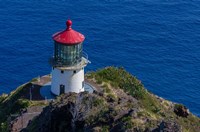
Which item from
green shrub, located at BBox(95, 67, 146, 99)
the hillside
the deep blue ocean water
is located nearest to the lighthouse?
the hillside

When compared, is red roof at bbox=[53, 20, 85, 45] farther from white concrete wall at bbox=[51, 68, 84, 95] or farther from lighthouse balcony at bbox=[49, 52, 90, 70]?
white concrete wall at bbox=[51, 68, 84, 95]

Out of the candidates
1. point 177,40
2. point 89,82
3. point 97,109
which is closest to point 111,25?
point 177,40

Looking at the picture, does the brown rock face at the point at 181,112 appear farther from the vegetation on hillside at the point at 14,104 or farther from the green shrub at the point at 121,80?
the vegetation on hillside at the point at 14,104

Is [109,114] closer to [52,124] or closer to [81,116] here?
[81,116]

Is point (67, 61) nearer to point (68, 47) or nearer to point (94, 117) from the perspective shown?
point (68, 47)

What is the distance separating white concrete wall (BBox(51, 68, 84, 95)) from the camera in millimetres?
41156

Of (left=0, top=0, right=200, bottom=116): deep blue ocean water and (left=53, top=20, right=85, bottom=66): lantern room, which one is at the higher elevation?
(left=53, top=20, right=85, bottom=66): lantern room

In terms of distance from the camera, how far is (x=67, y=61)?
40438mm

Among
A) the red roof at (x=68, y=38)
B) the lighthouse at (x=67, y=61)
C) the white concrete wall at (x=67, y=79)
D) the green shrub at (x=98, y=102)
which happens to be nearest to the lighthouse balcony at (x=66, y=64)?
the lighthouse at (x=67, y=61)

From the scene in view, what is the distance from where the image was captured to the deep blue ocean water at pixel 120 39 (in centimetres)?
6906

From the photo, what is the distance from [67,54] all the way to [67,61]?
69 cm

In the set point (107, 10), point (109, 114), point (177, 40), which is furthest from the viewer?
point (107, 10)

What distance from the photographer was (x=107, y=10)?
8925 centimetres

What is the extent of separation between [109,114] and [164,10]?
66.8 metres
